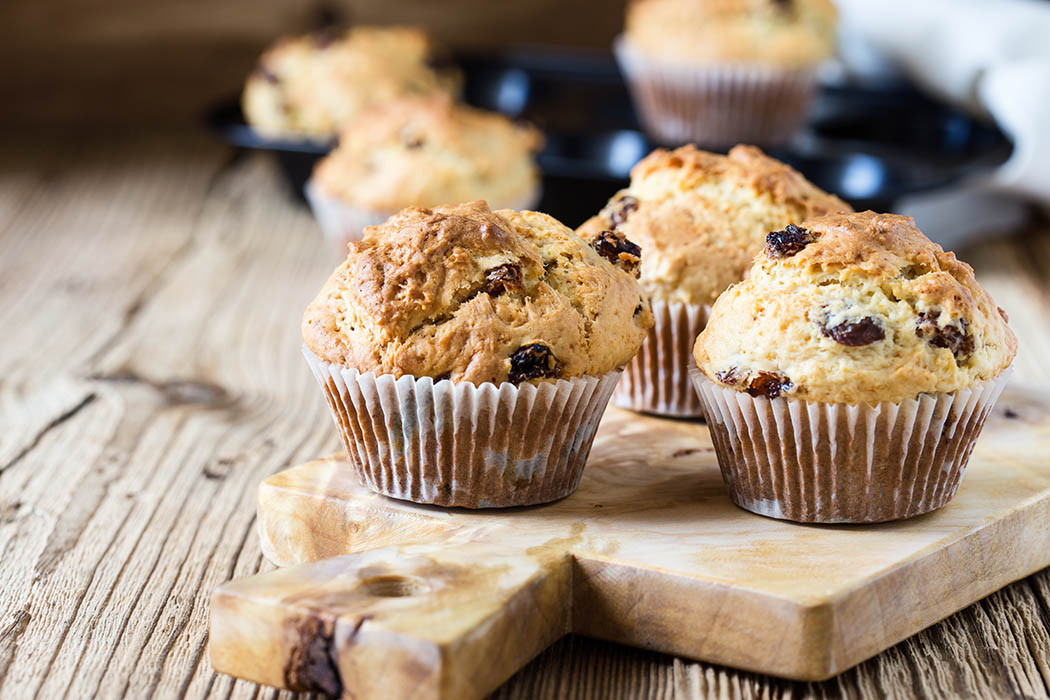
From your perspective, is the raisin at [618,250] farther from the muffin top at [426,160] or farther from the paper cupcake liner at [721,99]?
the paper cupcake liner at [721,99]

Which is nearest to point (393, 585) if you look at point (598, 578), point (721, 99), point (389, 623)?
point (389, 623)

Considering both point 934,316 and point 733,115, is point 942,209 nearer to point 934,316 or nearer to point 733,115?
point 733,115

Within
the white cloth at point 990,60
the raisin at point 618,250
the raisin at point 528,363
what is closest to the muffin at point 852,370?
the raisin at point 618,250

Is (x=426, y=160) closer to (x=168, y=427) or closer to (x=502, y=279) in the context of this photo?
(x=168, y=427)

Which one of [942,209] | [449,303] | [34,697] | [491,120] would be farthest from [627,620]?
[942,209]

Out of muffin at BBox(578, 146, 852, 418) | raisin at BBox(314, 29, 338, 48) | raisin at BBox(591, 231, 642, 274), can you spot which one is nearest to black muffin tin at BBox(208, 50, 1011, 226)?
raisin at BBox(314, 29, 338, 48)

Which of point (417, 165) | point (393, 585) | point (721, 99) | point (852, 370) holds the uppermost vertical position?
point (852, 370)
